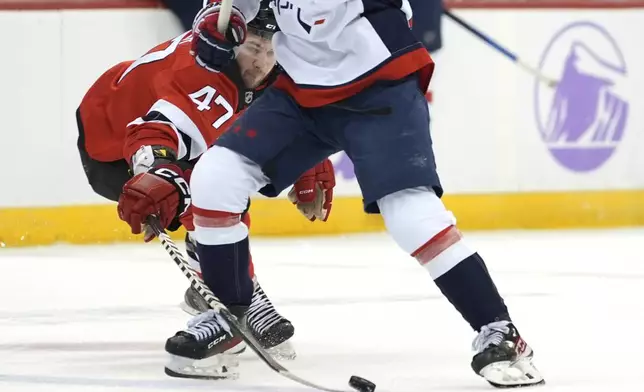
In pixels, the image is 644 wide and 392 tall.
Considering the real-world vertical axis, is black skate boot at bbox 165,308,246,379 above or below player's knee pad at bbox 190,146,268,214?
below

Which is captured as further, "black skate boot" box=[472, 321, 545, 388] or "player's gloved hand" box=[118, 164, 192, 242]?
"player's gloved hand" box=[118, 164, 192, 242]

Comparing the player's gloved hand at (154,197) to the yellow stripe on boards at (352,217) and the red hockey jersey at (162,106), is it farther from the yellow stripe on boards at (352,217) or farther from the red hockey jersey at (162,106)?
the yellow stripe on boards at (352,217)

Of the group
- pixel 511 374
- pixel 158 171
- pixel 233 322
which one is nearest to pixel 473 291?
pixel 511 374

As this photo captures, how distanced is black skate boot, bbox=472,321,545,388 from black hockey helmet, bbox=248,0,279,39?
81cm

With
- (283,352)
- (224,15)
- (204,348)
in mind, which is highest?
(224,15)

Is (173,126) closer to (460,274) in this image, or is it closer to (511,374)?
(460,274)

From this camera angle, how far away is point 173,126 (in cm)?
269

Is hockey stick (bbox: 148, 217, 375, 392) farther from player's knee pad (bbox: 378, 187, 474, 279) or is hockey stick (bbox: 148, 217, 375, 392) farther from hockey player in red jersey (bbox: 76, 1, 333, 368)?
player's knee pad (bbox: 378, 187, 474, 279)

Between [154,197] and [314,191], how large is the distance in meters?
0.46

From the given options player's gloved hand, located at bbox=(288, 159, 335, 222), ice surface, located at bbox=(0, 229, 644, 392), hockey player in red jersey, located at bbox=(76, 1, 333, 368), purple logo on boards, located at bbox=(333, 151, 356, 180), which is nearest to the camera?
ice surface, located at bbox=(0, 229, 644, 392)

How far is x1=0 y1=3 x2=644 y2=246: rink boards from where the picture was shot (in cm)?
479

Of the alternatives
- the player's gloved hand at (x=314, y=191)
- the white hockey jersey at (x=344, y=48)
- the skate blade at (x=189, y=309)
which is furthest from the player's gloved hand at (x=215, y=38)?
the skate blade at (x=189, y=309)

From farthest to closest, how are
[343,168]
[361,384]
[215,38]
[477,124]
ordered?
[477,124]
[343,168]
[215,38]
[361,384]

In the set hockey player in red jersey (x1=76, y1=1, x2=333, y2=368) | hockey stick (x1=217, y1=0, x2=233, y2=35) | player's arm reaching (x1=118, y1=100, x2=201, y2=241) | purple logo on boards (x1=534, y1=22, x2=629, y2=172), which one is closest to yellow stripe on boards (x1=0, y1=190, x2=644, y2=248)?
purple logo on boards (x1=534, y1=22, x2=629, y2=172)
